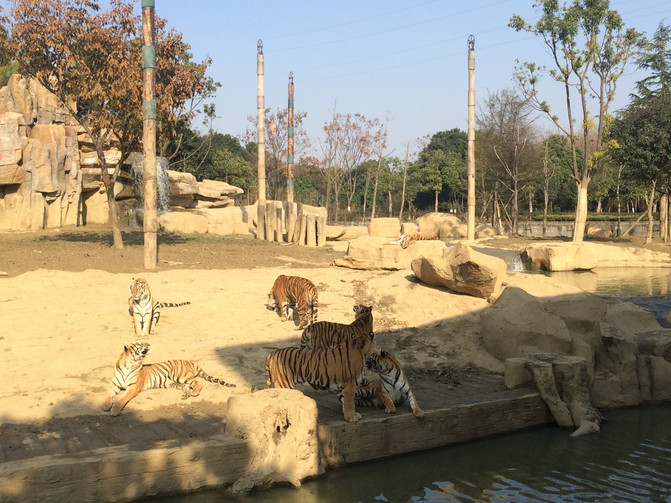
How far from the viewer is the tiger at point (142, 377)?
7.56 m

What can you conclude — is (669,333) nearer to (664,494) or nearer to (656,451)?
(656,451)

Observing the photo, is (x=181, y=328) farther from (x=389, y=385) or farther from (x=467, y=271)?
(x=467, y=271)

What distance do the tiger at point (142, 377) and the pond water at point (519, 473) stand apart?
182 centimetres

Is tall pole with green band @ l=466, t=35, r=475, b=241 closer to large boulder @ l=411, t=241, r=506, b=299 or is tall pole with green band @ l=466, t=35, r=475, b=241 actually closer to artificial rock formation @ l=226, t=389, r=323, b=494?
large boulder @ l=411, t=241, r=506, b=299

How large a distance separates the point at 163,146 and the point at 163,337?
24.3m

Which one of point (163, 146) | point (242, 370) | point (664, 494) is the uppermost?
point (163, 146)

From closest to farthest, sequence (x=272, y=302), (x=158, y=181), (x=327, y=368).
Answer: (x=327, y=368), (x=272, y=302), (x=158, y=181)

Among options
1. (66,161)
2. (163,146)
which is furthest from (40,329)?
(163,146)

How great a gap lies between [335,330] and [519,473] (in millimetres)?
2884

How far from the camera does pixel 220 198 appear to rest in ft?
111

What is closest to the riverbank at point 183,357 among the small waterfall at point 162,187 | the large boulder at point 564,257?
the large boulder at point 564,257

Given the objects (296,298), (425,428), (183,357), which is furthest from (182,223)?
(425,428)

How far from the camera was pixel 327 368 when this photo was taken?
7.35 metres

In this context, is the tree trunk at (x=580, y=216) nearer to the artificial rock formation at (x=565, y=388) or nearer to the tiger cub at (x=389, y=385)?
the artificial rock formation at (x=565, y=388)
